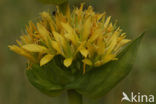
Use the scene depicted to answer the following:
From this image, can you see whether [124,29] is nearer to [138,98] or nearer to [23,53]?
[138,98]

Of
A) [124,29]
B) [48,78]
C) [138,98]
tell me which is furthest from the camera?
[124,29]

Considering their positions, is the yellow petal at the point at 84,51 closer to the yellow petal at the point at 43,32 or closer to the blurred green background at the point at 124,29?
the yellow petal at the point at 43,32

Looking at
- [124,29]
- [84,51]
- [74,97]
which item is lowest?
[74,97]

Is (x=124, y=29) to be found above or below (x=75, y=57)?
above

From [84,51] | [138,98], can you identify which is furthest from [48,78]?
[138,98]

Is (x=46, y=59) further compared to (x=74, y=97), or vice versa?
(x=74, y=97)

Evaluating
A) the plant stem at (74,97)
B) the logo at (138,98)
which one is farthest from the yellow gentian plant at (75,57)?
the logo at (138,98)
